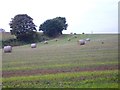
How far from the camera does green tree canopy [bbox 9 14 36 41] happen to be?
113 meters

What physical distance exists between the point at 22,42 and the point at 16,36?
256 inches

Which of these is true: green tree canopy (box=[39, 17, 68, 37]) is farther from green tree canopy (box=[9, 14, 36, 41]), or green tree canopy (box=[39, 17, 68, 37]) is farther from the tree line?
green tree canopy (box=[9, 14, 36, 41])

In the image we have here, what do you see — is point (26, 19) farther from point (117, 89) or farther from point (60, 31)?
point (117, 89)

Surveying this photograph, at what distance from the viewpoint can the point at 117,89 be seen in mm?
17703

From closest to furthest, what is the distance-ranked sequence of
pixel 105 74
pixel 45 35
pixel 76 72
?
pixel 105 74, pixel 76 72, pixel 45 35

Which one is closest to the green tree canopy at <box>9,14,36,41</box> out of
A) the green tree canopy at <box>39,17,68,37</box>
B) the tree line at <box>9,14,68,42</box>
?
the tree line at <box>9,14,68,42</box>

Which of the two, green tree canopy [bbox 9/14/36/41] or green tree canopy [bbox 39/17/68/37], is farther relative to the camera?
green tree canopy [bbox 39/17/68/37]

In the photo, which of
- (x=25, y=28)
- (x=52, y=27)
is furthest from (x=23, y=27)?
(x=52, y=27)

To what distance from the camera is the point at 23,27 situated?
115250 millimetres

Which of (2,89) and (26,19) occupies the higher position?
(26,19)

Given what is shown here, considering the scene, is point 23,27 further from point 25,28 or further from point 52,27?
point 52,27

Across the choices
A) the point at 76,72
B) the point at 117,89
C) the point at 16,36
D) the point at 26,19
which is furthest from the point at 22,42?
the point at 117,89

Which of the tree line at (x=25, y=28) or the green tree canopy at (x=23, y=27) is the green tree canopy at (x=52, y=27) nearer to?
the tree line at (x=25, y=28)

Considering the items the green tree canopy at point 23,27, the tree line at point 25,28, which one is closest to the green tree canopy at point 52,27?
the tree line at point 25,28
